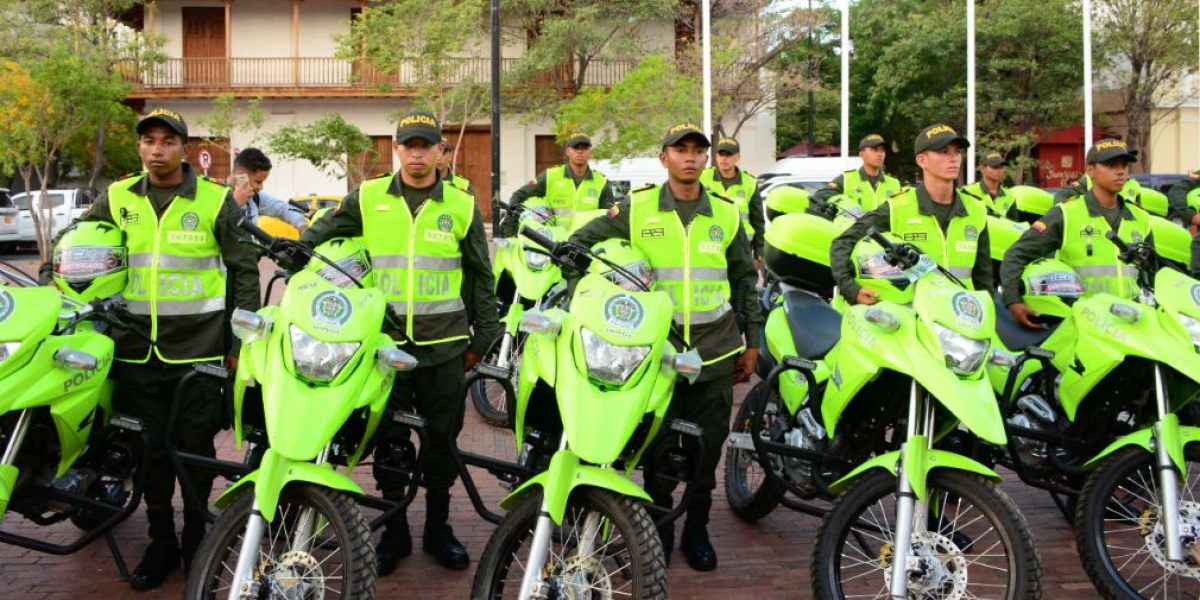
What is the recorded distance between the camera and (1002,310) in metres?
5.81

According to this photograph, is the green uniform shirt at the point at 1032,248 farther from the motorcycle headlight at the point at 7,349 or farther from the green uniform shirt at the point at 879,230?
the motorcycle headlight at the point at 7,349

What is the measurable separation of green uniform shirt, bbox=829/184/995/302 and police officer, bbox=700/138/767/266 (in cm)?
404

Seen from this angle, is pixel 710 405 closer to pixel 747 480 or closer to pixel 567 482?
pixel 747 480

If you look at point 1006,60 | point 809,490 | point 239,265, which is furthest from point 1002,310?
point 1006,60

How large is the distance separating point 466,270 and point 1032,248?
2.99 meters

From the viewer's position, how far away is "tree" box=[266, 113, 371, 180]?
2745 centimetres

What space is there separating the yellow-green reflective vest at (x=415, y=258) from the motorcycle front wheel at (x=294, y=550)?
129 cm

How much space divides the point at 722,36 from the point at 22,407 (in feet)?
79.9

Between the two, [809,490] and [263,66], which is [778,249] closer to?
[809,490]

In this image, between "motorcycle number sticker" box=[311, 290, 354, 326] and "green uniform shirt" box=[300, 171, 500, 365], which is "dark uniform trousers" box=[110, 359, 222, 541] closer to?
"green uniform shirt" box=[300, 171, 500, 365]

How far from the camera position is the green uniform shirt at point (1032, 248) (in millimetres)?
5586

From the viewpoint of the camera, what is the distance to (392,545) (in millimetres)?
4656

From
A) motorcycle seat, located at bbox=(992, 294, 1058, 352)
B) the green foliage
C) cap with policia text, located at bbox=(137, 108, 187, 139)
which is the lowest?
motorcycle seat, located at bbox=(992, 294, 1058, 352)

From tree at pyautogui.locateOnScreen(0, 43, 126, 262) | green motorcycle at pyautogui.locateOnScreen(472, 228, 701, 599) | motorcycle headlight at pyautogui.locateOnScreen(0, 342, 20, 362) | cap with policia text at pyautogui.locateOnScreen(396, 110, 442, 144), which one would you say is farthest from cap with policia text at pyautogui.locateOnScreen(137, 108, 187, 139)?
tree at pyautogui.locateOnScreen(0, 43, 126, 262)
